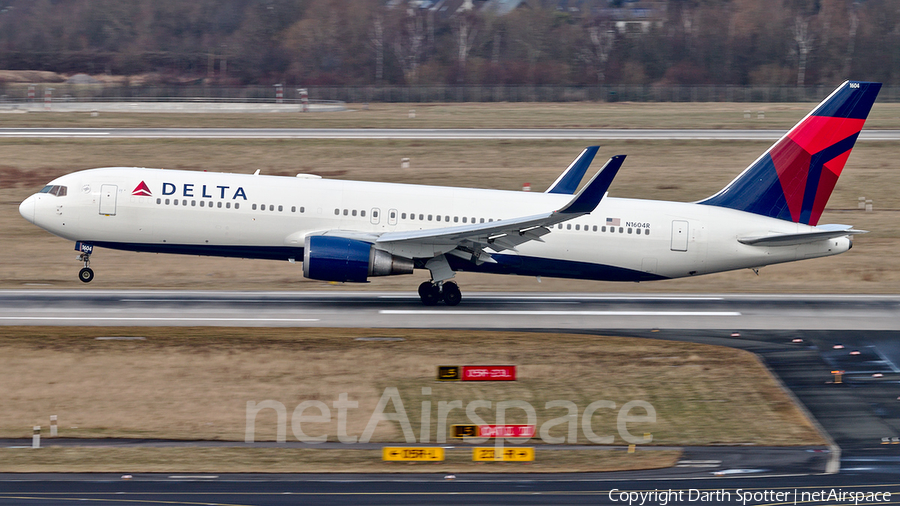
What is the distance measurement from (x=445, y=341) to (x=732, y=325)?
9734mm

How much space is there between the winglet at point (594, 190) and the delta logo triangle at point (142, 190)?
45.7 feet

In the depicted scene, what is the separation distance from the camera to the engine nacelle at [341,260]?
97.2 ft

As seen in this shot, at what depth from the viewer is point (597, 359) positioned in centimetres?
2539

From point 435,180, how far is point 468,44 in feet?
226

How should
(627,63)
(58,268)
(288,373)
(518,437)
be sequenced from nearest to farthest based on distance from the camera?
(518,437)
(288,373)
(58,268)
(627,63)

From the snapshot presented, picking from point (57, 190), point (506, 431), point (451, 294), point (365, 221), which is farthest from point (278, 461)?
point (57, 190)

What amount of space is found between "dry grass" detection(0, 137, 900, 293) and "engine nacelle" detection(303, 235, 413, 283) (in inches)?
237

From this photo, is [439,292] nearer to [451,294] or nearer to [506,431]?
[451,294]

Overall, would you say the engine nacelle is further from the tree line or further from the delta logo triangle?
the tree line

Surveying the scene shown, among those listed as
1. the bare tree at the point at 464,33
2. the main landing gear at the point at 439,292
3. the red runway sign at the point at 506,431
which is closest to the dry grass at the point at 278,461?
the red runway sign at the point at 506,431

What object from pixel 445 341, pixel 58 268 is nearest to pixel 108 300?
pixel 58 268

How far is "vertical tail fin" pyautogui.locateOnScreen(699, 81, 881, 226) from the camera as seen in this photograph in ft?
105

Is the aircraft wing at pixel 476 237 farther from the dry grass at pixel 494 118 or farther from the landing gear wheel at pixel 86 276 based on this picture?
the dry grass at pixel 494 118

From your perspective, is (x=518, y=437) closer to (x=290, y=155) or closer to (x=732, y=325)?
(x=732, y=325)
